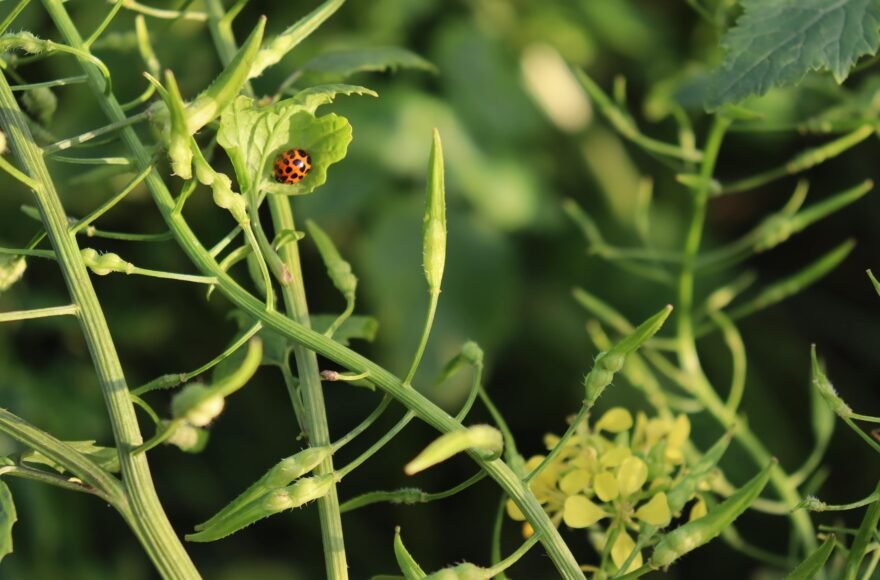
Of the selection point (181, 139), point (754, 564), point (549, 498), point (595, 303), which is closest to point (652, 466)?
point (549, 498)

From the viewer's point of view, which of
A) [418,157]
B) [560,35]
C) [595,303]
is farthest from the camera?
[560,35]

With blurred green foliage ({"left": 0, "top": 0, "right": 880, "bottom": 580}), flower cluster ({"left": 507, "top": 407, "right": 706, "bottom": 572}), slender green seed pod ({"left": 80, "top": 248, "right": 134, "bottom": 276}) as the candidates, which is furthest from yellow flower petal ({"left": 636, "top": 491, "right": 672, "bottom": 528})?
blurred green foliage ({"left": 0, "top": 0, "right": 880, "bottom": 580})

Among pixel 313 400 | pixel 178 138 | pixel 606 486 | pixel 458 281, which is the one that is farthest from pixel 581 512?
pixel 458 281

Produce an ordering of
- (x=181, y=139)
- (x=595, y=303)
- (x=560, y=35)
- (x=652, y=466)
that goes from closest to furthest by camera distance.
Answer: (x=181, y=139) → (x=652, y=466) → (x=595, y=303) → (x=560, y=35)

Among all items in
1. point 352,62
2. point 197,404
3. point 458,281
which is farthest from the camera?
point 458,281

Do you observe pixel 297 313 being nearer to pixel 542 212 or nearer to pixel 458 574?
pixel 458 574

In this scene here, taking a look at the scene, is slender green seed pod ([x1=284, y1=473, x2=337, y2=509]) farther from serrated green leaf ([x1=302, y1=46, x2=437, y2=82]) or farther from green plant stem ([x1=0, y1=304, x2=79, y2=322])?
serrated green leaf ([x1=302, y1=46, x2=437, y2=82])

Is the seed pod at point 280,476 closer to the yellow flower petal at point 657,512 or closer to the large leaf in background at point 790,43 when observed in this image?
the yellow flower petal at point 657,512

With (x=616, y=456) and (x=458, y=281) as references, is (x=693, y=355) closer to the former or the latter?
(x=616, y=456)

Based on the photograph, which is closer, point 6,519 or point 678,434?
point 6,519
